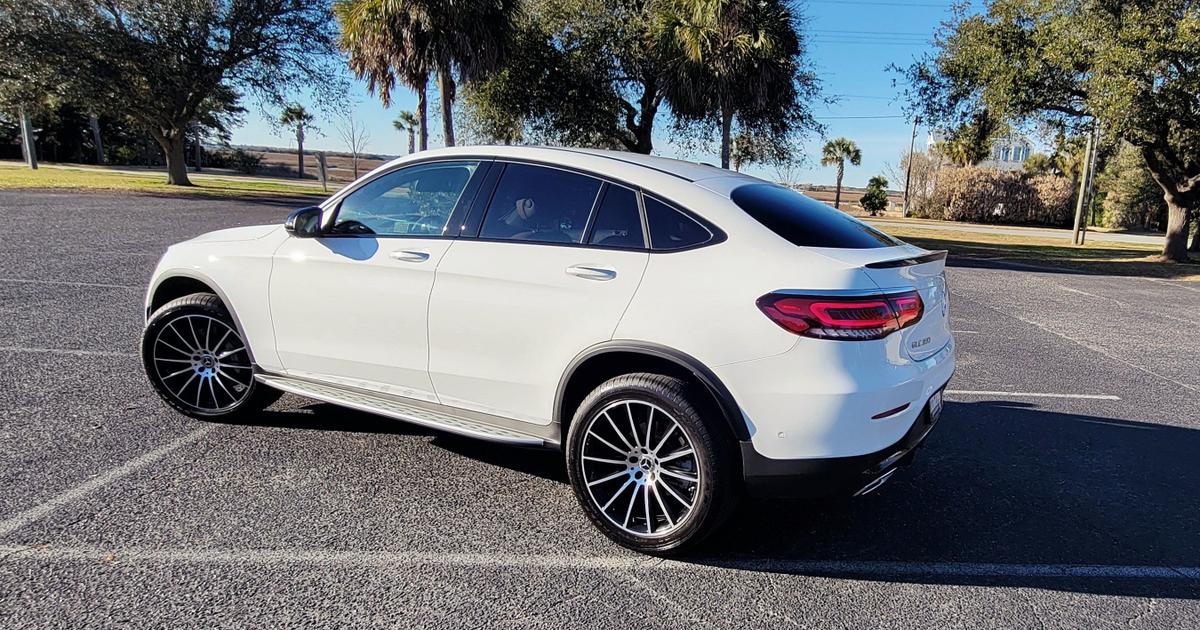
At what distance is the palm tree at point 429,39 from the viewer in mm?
17953

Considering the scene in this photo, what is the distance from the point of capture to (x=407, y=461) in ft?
13.2

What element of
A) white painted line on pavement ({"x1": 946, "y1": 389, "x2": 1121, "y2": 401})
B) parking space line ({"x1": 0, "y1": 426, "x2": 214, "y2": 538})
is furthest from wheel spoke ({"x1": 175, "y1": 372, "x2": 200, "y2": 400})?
white painted line on pavement ({"x1": 946, "y1": 389, "x2": 1121, "y2": 401})

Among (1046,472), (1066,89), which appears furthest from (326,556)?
(1066,89)

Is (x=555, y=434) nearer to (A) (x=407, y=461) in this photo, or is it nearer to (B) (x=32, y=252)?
(A) (x=407, y=461)

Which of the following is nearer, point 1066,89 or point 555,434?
point 555,434

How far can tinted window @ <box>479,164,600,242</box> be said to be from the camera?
136 inches

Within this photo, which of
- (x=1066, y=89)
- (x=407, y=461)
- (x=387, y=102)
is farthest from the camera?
(x=387, y=102)

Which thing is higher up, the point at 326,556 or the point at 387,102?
the point at 387,102

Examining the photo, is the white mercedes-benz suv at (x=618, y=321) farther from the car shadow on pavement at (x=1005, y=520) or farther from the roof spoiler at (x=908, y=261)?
the car shadow on pavement at (x=1005, y=520)

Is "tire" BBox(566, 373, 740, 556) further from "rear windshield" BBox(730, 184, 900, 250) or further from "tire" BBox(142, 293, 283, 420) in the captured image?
"tire" BBox(142, 293, 283, 420)

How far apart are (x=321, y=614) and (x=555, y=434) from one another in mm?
1225

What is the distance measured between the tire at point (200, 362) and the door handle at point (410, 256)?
1.32 m

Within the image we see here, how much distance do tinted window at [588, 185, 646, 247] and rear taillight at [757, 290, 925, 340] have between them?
0.69 meters

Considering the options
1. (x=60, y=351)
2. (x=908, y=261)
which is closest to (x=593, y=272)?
(x=908, y=261)
